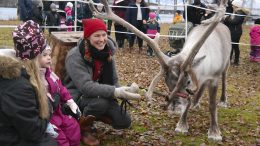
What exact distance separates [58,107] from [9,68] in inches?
38.8

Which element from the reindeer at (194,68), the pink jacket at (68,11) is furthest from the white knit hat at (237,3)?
the reindeer at (194,68)

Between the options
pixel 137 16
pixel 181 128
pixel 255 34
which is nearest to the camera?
pixel 181 128

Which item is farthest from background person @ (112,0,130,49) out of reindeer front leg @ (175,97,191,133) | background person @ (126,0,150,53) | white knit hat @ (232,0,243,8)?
reindeer front leg @ (175,97,191,133)

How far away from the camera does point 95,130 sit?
16.8 ft

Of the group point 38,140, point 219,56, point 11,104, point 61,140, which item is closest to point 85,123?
point 61,140

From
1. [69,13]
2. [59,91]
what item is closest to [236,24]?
[69,13]

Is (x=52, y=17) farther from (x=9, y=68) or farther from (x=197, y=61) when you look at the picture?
(x=9, y=68)

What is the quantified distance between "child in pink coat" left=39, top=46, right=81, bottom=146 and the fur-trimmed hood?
21.2 inches

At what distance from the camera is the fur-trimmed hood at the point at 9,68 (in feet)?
9.94

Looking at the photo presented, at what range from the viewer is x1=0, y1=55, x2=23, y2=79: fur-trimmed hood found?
9.94 feet

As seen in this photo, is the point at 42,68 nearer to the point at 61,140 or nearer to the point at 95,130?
the point at 61,140

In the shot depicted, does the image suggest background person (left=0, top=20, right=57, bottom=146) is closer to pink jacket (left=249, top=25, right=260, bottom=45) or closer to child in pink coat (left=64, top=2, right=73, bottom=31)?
pink jacket (left=249, top=25, right=260, bottom=45)

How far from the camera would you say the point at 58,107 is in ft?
12.9

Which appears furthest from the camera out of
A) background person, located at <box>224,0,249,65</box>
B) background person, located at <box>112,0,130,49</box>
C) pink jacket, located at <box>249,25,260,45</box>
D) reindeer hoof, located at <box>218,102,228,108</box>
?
background person, located at <box>112,0,130,49</box>
